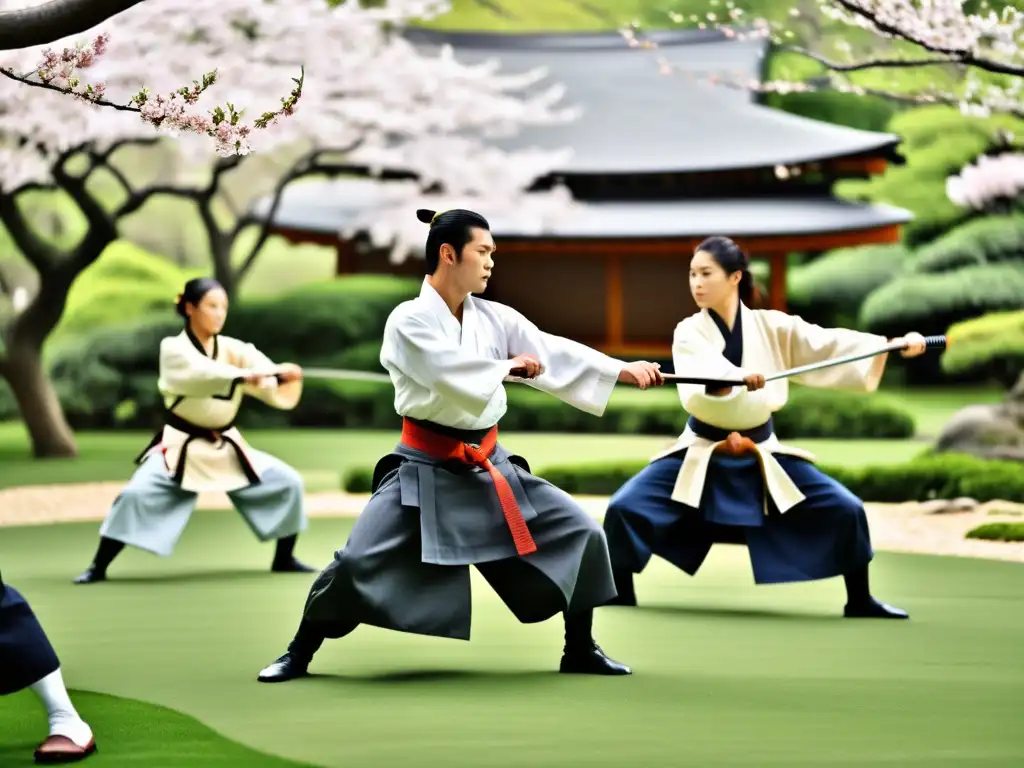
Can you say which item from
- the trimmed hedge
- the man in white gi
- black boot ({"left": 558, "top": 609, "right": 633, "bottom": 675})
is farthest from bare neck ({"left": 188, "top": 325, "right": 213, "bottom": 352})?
the trimmed hedge

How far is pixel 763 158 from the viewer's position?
22547 millimetres

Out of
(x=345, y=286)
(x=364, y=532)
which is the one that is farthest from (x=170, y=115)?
(x=345, y=286)

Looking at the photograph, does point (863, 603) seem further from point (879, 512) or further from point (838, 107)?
point (838, 107)

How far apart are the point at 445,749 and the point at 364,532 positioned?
3.80 feet

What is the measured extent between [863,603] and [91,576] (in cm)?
362

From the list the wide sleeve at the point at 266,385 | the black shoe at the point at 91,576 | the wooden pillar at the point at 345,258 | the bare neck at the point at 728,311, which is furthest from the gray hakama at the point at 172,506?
the wooden pillar at the point at 345,258

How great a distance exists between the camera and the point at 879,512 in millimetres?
10891

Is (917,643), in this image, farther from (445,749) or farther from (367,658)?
(445,749)

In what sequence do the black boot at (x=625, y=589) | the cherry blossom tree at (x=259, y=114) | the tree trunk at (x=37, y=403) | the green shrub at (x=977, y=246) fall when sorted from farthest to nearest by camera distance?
1. the green shrub at (x=977, y=246)
2. the tree trunk at (x=37, y=403)
3. the cherry blossom tree at (x=259, y=114)
4. the black boot at (x=625, y=589)

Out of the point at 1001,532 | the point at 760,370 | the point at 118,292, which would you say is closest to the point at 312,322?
the point at 118,292

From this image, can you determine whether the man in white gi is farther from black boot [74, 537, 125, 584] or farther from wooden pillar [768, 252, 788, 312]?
wooden pillar [768, 252, 788, 312]

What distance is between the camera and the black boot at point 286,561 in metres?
8.28

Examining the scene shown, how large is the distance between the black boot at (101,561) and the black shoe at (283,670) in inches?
110

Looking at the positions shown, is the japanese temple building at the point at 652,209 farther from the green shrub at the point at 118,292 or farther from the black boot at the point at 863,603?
the black boot at the point at 863,603
